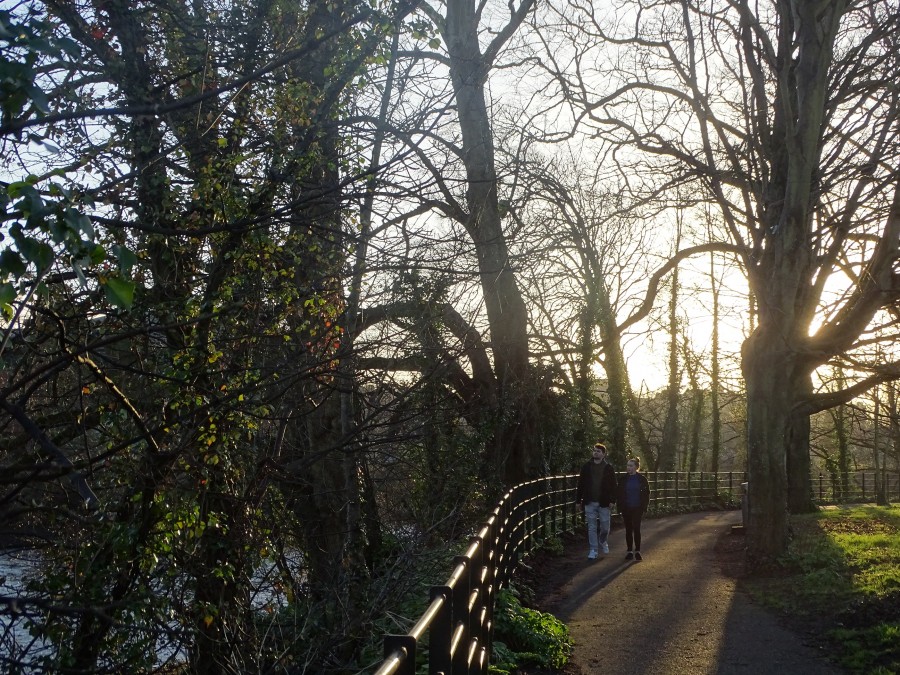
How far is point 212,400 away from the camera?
24.3 feet

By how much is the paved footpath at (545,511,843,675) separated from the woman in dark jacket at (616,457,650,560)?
0.33 meters

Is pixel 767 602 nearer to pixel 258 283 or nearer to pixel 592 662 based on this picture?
pixel 592 662

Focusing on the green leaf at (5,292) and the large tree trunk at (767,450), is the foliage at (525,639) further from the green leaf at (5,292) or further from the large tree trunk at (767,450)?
the large tree trunk at (767,450)

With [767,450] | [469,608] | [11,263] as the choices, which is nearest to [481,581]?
[469,608]

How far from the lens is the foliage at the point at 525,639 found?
25.5 feet

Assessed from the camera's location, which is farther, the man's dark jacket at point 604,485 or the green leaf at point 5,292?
the man's dark jacket at point 604,485

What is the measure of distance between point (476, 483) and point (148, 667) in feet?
30.5

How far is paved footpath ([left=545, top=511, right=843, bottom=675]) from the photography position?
8129mm

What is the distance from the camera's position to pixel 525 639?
8.29m

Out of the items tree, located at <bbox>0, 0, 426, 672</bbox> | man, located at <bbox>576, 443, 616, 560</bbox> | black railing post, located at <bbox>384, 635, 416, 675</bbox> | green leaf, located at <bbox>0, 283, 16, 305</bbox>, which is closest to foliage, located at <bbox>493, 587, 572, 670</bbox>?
tree, located at <bbox>0, 0, 426, 672</bbox>

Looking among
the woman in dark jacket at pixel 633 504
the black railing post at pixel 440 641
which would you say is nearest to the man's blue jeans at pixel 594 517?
the woman in dark jacket at pixel 633 504

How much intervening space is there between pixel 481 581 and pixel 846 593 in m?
6.55

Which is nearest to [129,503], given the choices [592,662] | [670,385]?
[592,662]

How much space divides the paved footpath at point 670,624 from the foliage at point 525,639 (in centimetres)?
22
